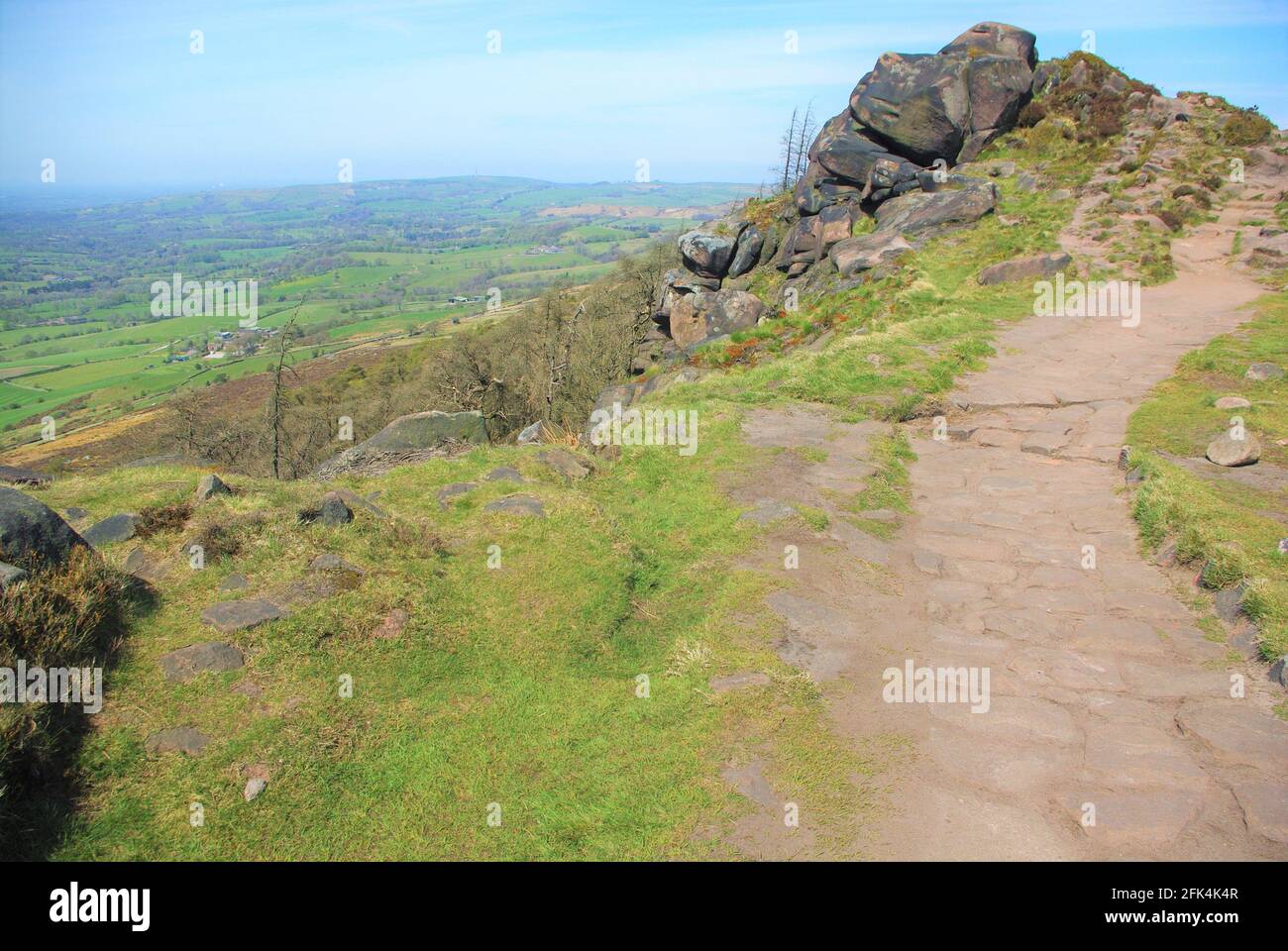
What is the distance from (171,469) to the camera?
32.7 ft

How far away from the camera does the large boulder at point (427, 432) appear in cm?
1267

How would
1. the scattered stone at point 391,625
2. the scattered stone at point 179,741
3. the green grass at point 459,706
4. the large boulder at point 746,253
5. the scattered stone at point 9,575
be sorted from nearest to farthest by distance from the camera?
the green grass at point 459,706 → the scattered stone at point 179,741 → the scattered stone at point 9,575 → the scattered stone at point 391,625 → the large boulder at point 746,253

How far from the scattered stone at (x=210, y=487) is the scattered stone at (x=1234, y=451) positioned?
45.3ft

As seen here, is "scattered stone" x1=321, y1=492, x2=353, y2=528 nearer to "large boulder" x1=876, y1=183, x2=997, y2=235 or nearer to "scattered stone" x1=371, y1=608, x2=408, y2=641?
"scattered stone" x1=371, y1=608, x2=408, y2=641

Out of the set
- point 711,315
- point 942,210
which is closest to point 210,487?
point 711,315

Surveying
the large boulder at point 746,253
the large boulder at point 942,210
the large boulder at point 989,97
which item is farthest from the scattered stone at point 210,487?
the large boulder at point 989,97

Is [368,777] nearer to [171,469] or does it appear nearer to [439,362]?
[171,469]

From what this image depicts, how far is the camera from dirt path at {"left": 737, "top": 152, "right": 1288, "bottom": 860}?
16.0 feet

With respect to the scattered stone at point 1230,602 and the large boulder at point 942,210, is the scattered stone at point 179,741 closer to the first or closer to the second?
the scattered stone at point 1230,602

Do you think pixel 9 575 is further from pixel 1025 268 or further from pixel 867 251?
pixel 867 251

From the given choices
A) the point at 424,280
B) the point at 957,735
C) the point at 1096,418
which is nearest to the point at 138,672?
the point at 957,735

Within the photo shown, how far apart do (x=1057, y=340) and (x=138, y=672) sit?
18.7m

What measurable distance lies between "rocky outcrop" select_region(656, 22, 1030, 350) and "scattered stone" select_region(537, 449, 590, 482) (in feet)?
49.6
